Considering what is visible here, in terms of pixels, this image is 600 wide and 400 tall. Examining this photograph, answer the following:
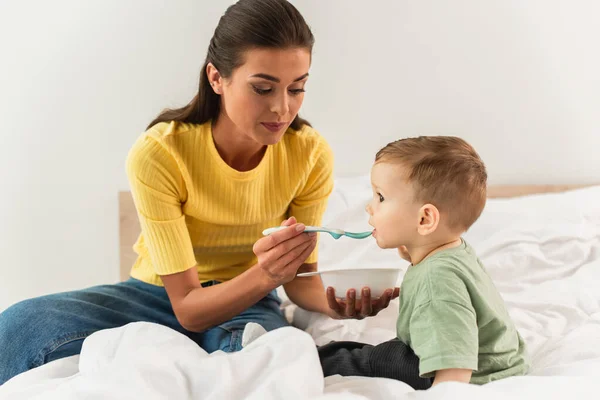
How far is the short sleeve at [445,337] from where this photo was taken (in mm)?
1050

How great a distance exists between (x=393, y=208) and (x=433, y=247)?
11cm

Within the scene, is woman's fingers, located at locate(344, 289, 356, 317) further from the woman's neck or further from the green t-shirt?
the woman's neck

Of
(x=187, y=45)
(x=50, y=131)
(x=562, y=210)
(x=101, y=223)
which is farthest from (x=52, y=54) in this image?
(x=562, y=210)

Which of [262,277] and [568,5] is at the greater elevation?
[568,5]

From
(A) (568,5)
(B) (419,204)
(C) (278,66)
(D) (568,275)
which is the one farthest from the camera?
(A) (568,5)

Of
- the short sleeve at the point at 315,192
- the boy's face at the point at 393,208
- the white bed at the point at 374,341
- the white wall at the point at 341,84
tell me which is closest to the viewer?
the white bed at the point at 374,341

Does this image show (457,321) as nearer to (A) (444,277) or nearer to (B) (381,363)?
(A) (444,277)

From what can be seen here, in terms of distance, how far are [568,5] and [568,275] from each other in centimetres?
112

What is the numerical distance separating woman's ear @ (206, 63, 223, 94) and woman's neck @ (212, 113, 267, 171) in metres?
0.09

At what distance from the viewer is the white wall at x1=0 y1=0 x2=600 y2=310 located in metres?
2.46

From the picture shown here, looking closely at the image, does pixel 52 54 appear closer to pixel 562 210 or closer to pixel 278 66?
pixel 278 66

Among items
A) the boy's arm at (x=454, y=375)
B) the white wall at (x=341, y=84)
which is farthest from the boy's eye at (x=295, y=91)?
the white wall at (x=341, y=84)

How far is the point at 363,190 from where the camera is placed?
87.6 inches

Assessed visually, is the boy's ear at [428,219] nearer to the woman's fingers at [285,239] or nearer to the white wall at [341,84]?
the woman's fingers at [285,239]
